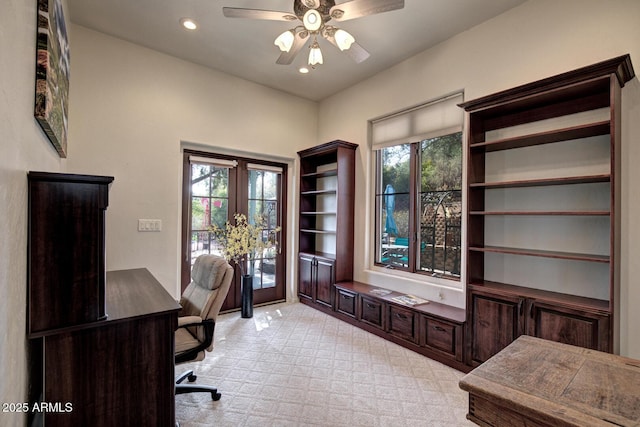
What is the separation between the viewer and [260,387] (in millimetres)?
2357

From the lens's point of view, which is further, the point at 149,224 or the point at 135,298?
the point at 149,224

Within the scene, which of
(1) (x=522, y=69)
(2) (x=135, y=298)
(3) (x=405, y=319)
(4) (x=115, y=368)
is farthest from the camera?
(3) (x=405, y=319)

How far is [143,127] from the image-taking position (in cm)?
336

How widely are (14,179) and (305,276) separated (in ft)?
12.2

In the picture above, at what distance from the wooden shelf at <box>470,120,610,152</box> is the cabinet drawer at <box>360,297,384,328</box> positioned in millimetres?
1944

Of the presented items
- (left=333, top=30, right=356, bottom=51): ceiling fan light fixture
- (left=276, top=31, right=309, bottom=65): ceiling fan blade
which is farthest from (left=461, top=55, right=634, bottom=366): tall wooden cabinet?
(left=276, top=31, right=309, bottom=65): ceiling fan blade

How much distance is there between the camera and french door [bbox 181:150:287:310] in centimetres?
382

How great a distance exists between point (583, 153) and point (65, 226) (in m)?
3.42

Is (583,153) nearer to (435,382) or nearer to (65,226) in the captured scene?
(435,382)

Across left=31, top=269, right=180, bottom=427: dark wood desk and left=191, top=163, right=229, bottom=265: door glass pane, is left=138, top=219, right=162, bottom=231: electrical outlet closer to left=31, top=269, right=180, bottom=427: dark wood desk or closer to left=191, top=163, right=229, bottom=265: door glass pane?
left=191, top=163, right=229, bottom=265: door glass pane

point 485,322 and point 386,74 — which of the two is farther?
point 386,74

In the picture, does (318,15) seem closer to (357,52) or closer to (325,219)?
(357,52)

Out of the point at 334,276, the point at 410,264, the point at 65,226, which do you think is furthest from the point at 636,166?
the point at 65,226

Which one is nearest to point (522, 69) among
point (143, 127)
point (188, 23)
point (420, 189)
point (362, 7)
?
point (420, 189)
